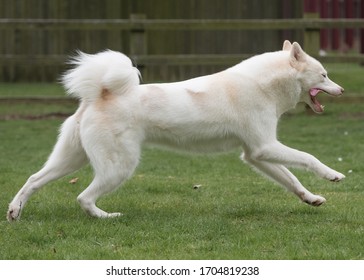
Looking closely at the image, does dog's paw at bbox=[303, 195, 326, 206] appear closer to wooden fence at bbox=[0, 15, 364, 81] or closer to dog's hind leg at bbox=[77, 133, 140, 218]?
dog's hind leg at bbox=[77, 133, 140, 218]

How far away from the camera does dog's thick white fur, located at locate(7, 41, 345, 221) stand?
5867 millimetres

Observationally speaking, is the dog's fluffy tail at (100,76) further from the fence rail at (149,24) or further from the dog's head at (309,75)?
the fence rail at (149,24)

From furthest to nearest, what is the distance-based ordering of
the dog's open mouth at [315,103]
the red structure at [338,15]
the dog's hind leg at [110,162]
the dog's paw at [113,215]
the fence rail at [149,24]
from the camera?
1. the red structure at [338,15]
2. the fence rail at [149,24]
3. the dog's open mouth at [315,103]
4. the dog's paw at [113,215]
5. the dog's hind leg at [110,162]

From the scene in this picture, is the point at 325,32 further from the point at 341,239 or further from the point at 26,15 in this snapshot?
the point at 341,239

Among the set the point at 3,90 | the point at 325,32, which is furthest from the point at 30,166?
the point at 325,32

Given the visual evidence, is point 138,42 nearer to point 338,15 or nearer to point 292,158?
point 292,158

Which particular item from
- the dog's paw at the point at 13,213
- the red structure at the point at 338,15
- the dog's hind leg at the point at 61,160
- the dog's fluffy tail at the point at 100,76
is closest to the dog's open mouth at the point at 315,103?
the dog's fluffy tail at the point at 100,76

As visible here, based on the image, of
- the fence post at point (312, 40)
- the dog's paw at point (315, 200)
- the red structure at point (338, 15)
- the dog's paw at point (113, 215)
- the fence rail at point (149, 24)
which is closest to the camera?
the dog's paw at point (113, 215)

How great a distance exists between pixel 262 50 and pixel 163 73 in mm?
2260

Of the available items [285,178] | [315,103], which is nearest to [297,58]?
[315,103]

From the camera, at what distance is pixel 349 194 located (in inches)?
279

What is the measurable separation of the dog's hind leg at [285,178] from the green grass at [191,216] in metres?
0.10

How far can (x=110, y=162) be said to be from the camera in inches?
230

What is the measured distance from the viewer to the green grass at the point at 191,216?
16.4 feet
